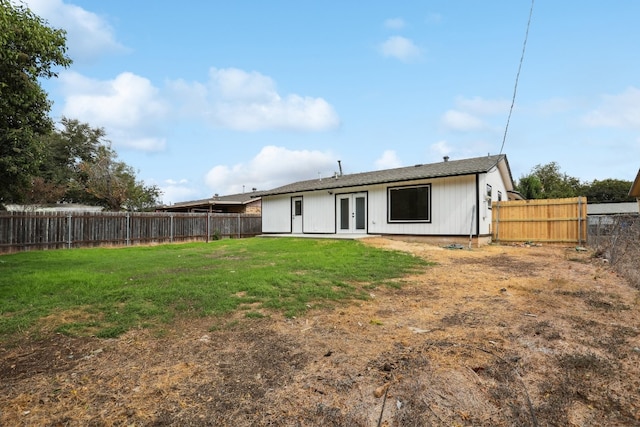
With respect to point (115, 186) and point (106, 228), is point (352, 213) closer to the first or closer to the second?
point (106, 228)

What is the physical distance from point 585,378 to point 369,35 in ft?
39.8

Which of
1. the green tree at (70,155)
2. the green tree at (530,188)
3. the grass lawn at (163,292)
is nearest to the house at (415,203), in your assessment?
the grass lawn at (163,292)

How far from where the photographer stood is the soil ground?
2.15 m

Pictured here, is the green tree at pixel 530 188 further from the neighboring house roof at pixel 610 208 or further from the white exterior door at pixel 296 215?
the white exterior door at pixel 296 215

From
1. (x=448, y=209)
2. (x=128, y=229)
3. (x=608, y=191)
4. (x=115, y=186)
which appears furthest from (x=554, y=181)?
(x=115, y=186)

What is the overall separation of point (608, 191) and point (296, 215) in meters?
47.9

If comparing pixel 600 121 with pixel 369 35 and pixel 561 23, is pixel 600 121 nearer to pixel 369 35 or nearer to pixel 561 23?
pixel 561 23

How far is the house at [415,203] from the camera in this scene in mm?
12805

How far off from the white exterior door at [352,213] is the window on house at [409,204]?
148 cm

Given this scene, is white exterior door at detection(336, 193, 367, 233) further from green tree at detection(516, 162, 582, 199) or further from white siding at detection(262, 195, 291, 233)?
green tree at detection(516, 162, 582, 199)

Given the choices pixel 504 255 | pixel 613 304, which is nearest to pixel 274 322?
pixel 613 304

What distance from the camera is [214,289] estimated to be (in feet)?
17.6

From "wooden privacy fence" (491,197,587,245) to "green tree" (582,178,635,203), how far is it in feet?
132

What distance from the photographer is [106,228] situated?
15.7m
